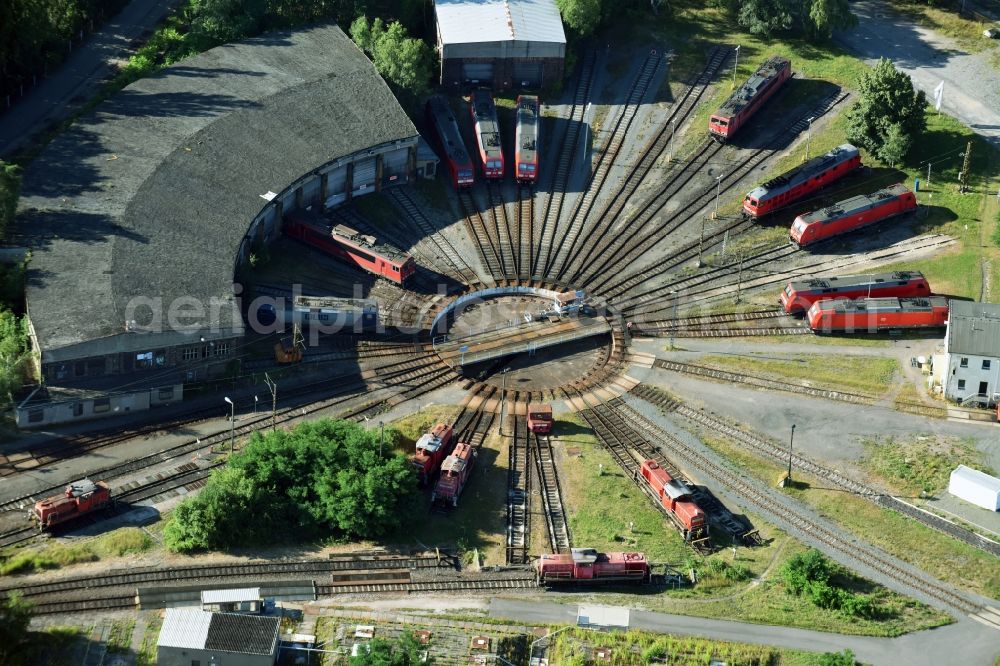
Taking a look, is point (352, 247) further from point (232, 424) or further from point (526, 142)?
point (232, 424)

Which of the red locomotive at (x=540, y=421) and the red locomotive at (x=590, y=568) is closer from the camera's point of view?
the red locomotive at (x=590, y=568)

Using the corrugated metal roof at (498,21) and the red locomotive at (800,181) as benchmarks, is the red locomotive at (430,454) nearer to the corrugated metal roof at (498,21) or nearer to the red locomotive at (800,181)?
the red locomotive at (800,181)

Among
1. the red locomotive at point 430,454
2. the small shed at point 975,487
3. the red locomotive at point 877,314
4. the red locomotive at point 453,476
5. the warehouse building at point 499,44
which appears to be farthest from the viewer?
the warehouse building at point 499,44

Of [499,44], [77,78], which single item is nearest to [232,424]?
[77,78]

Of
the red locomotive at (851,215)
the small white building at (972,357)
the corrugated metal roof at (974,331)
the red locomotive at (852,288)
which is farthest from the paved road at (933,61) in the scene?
the small white building at (972,357)

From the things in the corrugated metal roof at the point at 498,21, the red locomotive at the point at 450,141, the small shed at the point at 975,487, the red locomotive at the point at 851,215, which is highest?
the corrugated metal roof at the point at 498,21

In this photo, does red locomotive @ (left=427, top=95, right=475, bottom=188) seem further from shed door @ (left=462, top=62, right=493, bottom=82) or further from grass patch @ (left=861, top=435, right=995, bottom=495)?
grass patch @ (left=861, top=435, right=995, bottom=495)

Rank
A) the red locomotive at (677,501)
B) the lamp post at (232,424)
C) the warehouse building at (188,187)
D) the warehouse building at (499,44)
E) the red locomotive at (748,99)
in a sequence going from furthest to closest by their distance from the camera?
the warehouse building at (499,44), the red locomotive at (748,99), the warehouse building at (188,187), the lamp post at (232,424), the red locomotive at (677,501)
